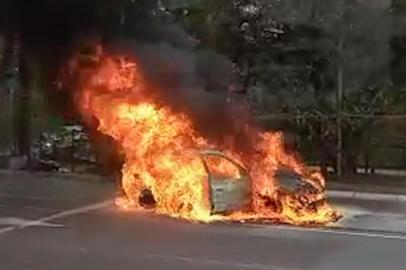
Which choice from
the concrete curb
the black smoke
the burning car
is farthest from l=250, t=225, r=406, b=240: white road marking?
the concrete curb

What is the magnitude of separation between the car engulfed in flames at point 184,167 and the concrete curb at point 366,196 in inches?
98.4

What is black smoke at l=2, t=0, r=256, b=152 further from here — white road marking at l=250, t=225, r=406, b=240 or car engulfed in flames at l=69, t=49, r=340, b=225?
white road marking at l=250, t=225, r=406, b=240

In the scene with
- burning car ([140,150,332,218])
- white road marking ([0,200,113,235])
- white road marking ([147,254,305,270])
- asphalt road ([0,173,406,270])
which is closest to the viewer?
white road marking ([147,254,305,270])

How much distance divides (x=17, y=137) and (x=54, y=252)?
1101 centimetres

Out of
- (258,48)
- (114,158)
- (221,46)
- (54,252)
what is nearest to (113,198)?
(114,158)

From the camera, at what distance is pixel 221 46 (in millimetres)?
16156

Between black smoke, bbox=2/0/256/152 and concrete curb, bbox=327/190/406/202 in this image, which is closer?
black smoke, bbox=2/0/256/152

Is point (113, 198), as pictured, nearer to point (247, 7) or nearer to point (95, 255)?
point (95, 255)

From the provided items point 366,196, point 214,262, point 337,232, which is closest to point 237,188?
point 337,232

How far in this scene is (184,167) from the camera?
12.1m


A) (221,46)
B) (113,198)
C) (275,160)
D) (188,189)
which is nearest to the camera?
A: (188,189)

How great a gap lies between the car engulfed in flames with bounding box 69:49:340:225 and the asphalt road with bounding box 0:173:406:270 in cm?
47

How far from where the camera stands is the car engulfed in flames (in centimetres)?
1187

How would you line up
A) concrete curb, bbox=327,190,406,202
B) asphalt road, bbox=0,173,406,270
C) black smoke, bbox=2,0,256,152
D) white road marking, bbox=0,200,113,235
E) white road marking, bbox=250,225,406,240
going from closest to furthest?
asphalt road, bbox=0,173,406,270 < black smoke, bbox=2,0,256,152 < white road marking, bbox=250,225,406,240 < white road marking, bbox=0,200,113,235 < concrete curb, bbox=327,190,406,202
